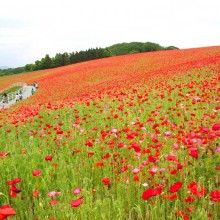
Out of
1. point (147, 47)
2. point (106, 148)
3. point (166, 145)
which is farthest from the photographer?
point (147, 47)

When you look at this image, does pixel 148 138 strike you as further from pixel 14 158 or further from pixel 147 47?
pixel 147 47

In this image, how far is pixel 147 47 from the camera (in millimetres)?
117562

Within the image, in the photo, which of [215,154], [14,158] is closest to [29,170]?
[14,158]

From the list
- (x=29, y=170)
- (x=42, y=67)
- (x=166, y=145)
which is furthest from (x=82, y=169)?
(x=42, y=67)

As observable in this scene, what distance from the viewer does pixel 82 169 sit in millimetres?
3932

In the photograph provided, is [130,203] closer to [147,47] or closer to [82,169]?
[82,169]

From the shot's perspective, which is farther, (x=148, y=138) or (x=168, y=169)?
(x=148, y=138)

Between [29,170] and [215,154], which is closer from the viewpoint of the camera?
[215,154]

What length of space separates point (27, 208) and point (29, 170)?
83 cm

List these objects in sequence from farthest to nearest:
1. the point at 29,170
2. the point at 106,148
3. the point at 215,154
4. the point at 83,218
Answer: the point at 106,148 < the point at 29,170 < the point at 215,154 < the point at 83,218

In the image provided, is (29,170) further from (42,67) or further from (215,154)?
(42,67)

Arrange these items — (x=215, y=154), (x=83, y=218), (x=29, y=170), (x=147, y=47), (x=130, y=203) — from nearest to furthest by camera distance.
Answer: (x=83, y=218) → (x=130, y=203) → (x=215, y=154) → (x=29, y=170) → (x=147, y=47)

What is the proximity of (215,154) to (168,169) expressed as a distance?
2.16 feet

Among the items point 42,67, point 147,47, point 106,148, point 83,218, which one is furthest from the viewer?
point 147,47
